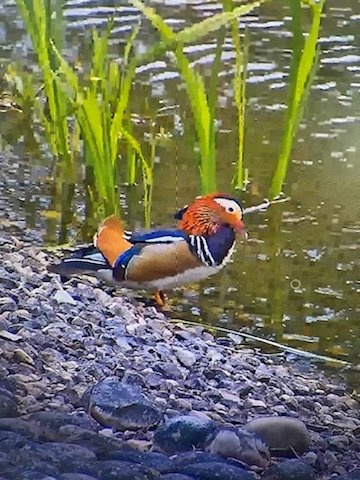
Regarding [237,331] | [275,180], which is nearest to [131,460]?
[237,331]

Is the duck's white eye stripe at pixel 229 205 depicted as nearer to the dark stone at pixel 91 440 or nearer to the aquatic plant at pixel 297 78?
the aquatic plant at pixel 297 78

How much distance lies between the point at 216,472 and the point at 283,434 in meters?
0.07

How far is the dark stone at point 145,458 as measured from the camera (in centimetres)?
95

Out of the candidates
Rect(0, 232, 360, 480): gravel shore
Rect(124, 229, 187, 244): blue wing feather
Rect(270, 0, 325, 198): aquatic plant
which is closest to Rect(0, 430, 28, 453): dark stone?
Rect(0, 232, 360, 480): gravel shore

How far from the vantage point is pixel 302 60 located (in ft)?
3.48

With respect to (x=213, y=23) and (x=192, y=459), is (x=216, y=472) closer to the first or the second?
(x=192, y=459)

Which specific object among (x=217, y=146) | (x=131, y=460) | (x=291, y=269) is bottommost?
(x=131, y=460)

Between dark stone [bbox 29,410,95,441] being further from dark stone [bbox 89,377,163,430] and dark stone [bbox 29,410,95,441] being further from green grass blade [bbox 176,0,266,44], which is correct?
green grass blade [bbox 176,0,266,44]

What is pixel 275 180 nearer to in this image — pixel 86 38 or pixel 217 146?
pixel 217 146

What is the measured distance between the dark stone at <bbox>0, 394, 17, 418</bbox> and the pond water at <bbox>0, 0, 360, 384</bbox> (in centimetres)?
18

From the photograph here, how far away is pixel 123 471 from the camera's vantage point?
0.93m

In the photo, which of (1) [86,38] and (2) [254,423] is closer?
(2) [254,423]

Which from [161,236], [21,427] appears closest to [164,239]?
[161,236]

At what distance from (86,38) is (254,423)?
1.31ft
